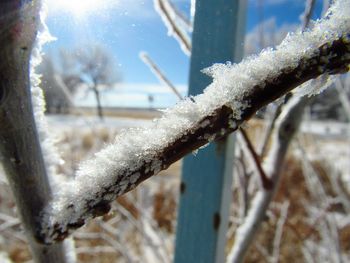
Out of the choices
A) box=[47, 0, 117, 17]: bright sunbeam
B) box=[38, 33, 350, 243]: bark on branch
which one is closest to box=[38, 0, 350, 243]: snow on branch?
box=[38, 33, 350, 243]: bark on branch

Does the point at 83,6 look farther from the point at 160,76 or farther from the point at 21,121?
the point at 160,76

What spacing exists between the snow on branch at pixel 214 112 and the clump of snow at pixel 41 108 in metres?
0.06

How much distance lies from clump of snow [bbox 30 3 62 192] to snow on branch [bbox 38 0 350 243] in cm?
6

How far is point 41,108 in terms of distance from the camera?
1.10ft

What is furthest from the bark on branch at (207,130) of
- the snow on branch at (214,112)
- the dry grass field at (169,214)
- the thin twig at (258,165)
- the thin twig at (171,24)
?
the dry grass field at (169,214)

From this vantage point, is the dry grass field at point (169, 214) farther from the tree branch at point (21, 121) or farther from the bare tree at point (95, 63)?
the tree branch at point (21, 121)

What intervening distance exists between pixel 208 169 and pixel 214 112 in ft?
1.14

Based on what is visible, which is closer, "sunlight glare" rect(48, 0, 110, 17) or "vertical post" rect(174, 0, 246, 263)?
"sunlight glare" rect(48, 0, 110, 17)

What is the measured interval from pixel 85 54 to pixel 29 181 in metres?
0.22

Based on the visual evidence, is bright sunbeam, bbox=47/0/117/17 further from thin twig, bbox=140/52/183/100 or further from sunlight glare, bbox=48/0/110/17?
thin twig, bbox=140/52/183/100

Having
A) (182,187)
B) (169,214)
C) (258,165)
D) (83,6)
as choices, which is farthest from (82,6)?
(169,214)

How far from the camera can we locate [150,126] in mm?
295

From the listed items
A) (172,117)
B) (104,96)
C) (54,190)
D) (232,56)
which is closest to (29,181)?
(54,190)

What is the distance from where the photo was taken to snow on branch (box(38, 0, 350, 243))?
10.0 inches
